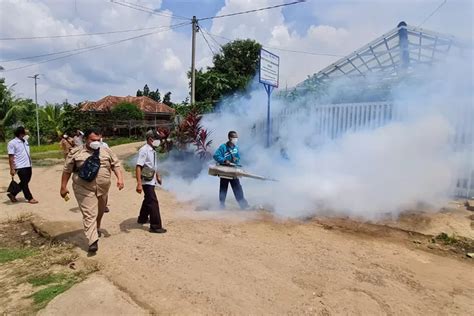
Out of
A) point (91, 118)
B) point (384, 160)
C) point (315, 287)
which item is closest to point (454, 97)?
point (384, 160)

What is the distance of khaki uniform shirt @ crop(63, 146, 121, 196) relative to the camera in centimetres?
468

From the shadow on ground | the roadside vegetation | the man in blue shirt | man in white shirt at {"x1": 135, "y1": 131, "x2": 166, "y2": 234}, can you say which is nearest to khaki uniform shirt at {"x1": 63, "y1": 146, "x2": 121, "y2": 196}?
man in white shirt at {"x1": 135, "y1": 131, "x2": 166, "y2": 234}

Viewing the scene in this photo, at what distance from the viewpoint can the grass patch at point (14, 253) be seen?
15.6 feet

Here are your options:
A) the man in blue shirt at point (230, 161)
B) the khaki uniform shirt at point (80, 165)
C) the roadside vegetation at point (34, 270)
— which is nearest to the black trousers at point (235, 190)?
the man in blue shirt at point (230, 161)

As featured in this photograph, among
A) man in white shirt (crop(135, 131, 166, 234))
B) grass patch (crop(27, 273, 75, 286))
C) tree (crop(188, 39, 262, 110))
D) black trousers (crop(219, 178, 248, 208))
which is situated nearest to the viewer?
grass patch (crop(27, 273, 75, 286))

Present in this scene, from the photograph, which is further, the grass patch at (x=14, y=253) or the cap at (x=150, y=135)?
the cap at (x=150, y=135)

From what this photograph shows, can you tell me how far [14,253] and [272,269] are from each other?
3499 mm

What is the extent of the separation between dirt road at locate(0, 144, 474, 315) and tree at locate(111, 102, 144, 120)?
2226cm

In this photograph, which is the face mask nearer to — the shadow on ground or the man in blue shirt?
the shadow on ground

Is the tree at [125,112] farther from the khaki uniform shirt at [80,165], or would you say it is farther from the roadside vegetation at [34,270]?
the khaki uniform shirt at [80,165]

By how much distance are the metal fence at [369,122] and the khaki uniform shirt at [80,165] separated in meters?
6.03

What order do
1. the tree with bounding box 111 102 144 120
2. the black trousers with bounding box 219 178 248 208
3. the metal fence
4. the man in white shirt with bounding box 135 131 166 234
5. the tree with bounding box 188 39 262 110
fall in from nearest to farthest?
the man in white shirt with bounding box 135 131 166 234 → the black trousers with bounding box 219 178 248 208 → the metal fence → the tree with bounding box 188 39 262 110 → the tree with bounding box 111 102 144 120

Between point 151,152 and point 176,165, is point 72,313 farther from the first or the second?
point 176,165

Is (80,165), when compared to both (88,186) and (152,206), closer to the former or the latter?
(88,186)
